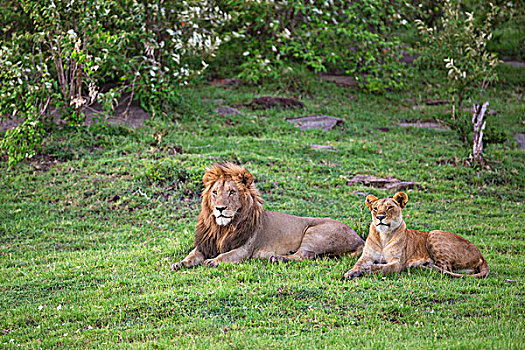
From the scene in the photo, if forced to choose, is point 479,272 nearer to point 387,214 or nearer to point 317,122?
point 387,214

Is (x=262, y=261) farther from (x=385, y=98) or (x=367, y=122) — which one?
(x=385, y=98)

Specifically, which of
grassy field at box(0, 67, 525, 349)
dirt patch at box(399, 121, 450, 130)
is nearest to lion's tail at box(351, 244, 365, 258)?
grassy field at box(0, 67, 525, 349)

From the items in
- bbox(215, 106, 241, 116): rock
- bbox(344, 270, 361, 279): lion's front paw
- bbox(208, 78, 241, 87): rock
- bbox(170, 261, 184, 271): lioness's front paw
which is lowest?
bbox(170, 261, 184, 271): lioness's front paw

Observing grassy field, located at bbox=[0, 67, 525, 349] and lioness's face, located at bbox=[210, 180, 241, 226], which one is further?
lioness's face, located at bbox=[210, 180, 241, 226]

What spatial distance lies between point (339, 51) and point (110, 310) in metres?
16.6

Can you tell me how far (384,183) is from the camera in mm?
12141

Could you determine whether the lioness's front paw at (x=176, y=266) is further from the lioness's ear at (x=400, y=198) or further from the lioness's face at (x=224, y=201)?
the lioness's ear at (x=400, y=198)

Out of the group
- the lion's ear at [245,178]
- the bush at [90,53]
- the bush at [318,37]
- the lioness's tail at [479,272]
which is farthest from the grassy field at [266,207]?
the lion's ear at [245,178]

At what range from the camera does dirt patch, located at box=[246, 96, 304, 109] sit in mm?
17503

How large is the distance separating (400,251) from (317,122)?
385 inches

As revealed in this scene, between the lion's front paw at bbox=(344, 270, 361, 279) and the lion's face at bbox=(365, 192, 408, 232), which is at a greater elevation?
the lion's face at bbox=(365, 192, 408, 232)

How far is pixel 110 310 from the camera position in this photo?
5.91 meters

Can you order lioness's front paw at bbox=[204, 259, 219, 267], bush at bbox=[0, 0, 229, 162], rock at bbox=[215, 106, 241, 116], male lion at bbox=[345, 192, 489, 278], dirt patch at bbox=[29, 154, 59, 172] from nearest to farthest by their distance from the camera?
male lion at bbox=[345, 192, 489, 278] → lioness's front paw at bbox=[204, 259, 219, 267] → dirt patch at bbox=[29, 154, 59, 172] → bush at bbox=[0, 0, 229, 162] → rock at bbox=[215, 106, 241, 116]

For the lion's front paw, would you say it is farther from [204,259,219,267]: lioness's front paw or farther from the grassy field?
[204,259,219,267]: lioness's front paw
